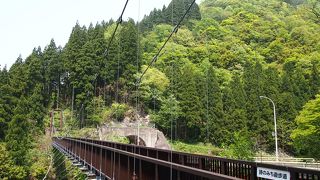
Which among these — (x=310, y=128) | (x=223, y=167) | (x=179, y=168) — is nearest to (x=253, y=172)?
(x=223, y=167)

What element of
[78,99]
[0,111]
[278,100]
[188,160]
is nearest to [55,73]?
[78,99]

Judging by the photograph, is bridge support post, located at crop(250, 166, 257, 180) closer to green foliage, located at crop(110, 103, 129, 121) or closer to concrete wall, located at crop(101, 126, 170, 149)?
concrete wall, located at crop(101, 126, 170, 149)

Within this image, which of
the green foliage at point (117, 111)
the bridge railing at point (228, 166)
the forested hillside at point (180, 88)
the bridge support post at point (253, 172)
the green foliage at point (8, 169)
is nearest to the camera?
the bridge railing at point (228, 166)

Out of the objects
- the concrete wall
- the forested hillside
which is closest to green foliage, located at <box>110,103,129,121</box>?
the forested hillside

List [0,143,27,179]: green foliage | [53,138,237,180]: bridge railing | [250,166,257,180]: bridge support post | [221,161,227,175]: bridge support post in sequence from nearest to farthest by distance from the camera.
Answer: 1. [53,138,237,180]: bridge railing
2. [250,166,257,180]: bridge support post
3. [221,161,227,175]: bridge support post
4. [0,143,27,179]: green foliage

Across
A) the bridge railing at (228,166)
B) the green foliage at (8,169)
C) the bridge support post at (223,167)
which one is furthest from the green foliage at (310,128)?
the green foliage at (8,169)

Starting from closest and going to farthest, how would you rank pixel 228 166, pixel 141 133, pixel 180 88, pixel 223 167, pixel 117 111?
pixel 228 166
pixel 223 167
pixel 141 133
pixel 117 111
pixel 180 88

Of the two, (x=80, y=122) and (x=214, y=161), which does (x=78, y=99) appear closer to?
(x=80, y=122)

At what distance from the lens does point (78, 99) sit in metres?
45.5

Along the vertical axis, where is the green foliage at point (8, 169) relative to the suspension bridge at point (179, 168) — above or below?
below

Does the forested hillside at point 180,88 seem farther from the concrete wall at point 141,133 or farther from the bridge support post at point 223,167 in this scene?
the bridge support post at point 223,167

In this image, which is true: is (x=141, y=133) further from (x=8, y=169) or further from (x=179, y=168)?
(x=179, y=168)

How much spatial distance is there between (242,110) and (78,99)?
2150 centimetres

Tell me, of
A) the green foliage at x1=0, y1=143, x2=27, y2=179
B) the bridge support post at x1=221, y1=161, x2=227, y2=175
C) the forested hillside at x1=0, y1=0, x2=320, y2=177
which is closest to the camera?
the bridge support post at x1=221, y1=161, x2=227, y2=175
